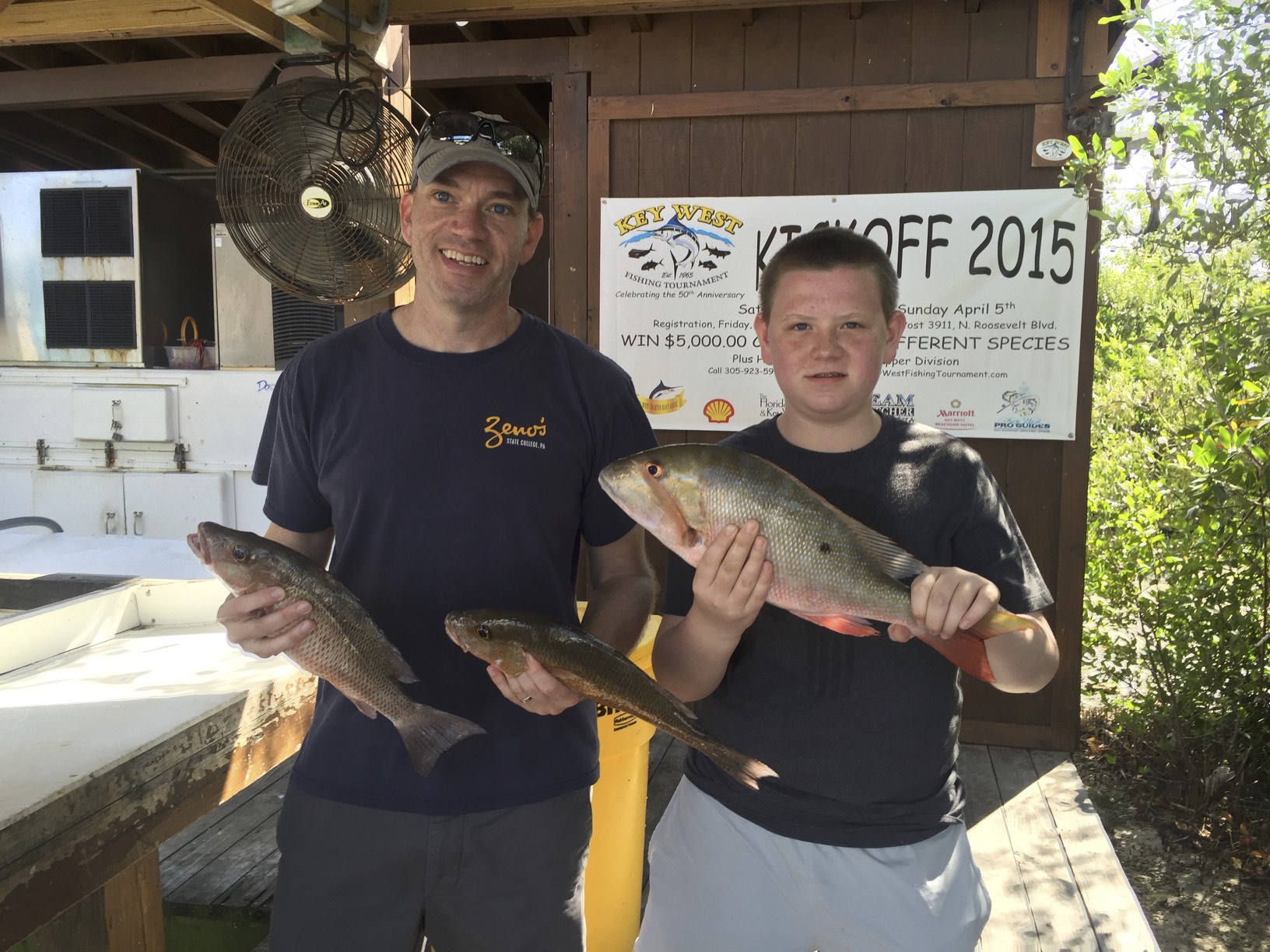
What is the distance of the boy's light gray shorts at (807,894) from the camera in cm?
169

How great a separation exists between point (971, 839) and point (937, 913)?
7.77ft

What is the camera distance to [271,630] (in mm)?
1593

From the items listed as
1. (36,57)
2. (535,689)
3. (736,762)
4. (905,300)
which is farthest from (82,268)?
(736,762)

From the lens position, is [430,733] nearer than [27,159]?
Yes

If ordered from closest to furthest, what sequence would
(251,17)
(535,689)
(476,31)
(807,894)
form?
(535,689), (807,894), (251,17), (476,31)

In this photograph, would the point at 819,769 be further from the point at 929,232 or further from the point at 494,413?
the point at 929,232

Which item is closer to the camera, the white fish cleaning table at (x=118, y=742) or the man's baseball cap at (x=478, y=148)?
the white fish cleaning table at (x=118, y=742)

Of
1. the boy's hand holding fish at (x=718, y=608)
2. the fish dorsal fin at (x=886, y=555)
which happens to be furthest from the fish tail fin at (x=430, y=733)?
the fish dorsal fin at (x=886, y=555)

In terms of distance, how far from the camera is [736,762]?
5.08 feet

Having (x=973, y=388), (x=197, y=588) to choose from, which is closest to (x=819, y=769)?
(x=197, y=588)

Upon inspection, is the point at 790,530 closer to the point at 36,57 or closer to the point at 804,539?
the point at 804,539

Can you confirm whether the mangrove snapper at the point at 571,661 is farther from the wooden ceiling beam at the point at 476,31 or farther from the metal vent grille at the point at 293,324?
the metal vent grille at the point at 293,324

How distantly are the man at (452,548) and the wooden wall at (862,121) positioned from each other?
3182 millimetres

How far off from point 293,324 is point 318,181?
328 cm
